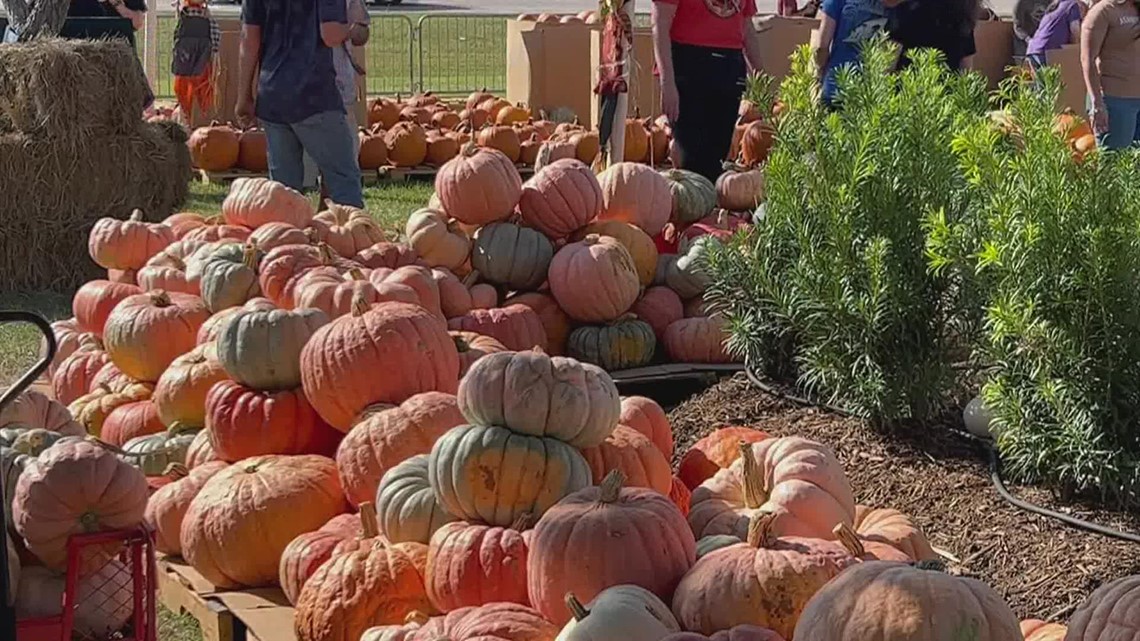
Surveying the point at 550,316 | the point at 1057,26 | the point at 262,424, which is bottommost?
the point at 550,316

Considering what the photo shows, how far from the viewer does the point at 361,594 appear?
10.4 ft

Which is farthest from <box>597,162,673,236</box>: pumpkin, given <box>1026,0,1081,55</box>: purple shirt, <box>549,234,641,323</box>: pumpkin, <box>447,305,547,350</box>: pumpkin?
<box>1026,0,1081,55</box>: purple shirt

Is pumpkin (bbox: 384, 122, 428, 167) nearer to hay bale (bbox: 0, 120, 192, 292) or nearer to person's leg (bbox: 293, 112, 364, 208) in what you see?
hay bale (bbox: 0, 120, 192, 292)

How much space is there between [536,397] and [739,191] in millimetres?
3889

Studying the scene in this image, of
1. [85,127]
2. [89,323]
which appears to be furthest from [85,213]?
[89,323]

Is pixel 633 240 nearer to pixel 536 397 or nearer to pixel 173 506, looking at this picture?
pixel 173 506

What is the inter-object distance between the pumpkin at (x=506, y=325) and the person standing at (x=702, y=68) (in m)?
2.11

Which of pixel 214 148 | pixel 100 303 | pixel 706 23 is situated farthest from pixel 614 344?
pixel 214 148

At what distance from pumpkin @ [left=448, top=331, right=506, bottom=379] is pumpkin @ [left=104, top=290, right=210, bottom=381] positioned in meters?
0.99

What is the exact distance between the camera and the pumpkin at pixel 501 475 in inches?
125

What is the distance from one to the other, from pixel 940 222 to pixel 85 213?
21.0 feet

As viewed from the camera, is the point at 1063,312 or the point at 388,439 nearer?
the point at 388,439

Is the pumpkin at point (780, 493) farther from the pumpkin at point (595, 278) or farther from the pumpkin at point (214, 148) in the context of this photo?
the pumpkin at point (214, 148)

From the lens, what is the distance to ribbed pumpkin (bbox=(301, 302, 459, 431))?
399cm
